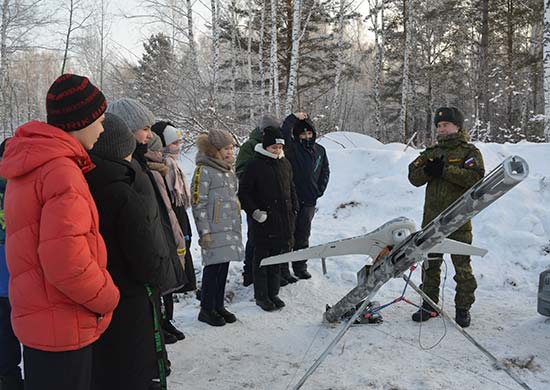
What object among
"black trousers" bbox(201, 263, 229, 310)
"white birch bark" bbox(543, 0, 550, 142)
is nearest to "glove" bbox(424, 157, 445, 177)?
"black trousers" bbox(201, 263, 229, 310)

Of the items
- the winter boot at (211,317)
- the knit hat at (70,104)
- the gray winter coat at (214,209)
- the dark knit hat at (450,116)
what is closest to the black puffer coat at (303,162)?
the gray winter coat at (214,209)

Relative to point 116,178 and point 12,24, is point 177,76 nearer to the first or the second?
point 116,178

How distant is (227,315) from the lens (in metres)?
4.06

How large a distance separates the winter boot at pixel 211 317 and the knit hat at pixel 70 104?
2.51m

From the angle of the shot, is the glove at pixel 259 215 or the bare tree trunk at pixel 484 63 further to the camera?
the bare tree trunk at pixel 484 63

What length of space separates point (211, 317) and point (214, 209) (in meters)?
0.96

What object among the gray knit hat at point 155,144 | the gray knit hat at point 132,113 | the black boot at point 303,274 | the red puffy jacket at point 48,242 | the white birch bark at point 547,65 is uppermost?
the white birch bark at point 547,65

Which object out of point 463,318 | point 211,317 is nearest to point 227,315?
point 211,317

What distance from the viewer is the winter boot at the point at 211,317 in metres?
3.95

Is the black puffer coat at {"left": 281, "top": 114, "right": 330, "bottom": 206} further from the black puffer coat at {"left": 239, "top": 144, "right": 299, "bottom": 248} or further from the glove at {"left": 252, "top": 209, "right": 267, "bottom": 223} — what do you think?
the glove at {"left": 252, "top": 209, "right": 267, "bottom": 223}

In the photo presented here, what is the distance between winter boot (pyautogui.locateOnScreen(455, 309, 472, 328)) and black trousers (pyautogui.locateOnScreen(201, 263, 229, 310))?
6.76 ft

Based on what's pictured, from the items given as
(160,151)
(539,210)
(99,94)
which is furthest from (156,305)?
(539,210)

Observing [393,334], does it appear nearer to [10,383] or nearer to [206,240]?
[206,240]

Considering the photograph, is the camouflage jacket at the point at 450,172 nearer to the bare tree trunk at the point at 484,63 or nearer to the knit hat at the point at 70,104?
the knit hat at the point at 70,104
